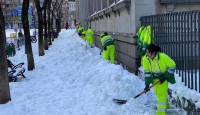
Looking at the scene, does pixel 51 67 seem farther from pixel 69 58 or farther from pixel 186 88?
pixel 186 88

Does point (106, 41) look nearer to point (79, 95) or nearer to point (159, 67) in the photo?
point (79, 95)

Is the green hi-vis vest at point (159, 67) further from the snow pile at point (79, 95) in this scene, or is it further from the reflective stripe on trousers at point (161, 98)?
the snow pile at point (79, 95)

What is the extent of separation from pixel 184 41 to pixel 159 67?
4.37 ft

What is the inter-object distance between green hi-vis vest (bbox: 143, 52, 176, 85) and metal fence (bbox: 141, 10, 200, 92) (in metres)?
0.68

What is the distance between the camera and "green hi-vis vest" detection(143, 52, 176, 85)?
17.9 ft

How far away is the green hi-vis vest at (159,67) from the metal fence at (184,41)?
Result: 0.68 m

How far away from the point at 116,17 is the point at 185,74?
8246 mm

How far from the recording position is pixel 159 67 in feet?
18.4

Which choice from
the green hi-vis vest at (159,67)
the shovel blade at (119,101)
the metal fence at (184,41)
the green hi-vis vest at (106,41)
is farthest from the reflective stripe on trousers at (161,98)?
the green hi-vis vest at (106,41)

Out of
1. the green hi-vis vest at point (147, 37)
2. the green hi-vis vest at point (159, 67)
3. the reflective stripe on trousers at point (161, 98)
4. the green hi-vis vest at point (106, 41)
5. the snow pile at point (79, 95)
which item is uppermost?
the green hi-vis vest at point (147, 37)

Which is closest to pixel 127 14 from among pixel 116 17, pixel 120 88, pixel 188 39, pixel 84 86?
pixel 116 17

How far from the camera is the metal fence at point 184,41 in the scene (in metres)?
5.92

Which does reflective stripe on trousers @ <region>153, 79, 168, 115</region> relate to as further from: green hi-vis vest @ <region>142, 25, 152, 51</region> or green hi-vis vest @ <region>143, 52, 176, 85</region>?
green hi-vis vest @ <region>142, 25, 152, 51</region>

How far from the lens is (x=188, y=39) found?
6.33 m
